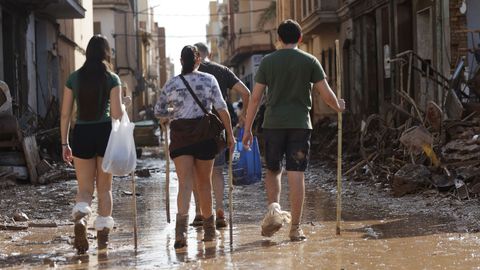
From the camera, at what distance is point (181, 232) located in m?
7.25

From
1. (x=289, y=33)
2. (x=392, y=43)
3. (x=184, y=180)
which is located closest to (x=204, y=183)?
(x=184, y=180)

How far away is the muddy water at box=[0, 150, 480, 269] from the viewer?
6.30m

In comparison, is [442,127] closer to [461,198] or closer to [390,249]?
[461,198]

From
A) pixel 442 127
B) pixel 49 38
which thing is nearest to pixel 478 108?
pixel 442 127

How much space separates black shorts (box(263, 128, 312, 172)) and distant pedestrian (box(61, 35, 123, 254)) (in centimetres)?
134

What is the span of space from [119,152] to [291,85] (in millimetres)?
1579

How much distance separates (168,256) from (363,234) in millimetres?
1886

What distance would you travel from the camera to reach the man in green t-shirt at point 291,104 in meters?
7.57

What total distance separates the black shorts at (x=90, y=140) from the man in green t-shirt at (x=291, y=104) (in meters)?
1.27

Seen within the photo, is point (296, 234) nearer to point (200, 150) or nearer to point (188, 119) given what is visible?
point (200, 150)

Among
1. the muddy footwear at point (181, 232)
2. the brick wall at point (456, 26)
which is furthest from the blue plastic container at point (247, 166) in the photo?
the brick wall at point (456, 26)

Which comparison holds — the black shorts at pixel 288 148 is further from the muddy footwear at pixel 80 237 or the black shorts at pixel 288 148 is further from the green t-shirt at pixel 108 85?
the muddy footwear at pixel 80 237

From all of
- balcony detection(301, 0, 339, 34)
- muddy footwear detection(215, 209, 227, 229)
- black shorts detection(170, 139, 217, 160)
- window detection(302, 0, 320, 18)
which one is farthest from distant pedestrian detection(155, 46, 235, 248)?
window detection(302, 0, 320, 18)

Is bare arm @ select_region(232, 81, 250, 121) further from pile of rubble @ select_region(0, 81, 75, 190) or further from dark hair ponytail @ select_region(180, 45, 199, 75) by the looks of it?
pile of rubble @ select_region(0, 81, 75, 190)
